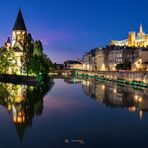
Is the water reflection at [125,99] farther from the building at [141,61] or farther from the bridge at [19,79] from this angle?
the building at [141,61]

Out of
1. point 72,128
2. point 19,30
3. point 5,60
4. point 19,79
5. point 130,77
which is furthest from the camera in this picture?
point 19,30

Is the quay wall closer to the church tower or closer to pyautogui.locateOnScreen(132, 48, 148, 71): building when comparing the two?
pyautogui.locateOnScreen(132, 48, 148, 71): building

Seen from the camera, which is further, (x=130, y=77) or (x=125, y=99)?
(x=130, y=77)

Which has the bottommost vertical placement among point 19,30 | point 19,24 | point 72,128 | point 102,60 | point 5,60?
point 72,128

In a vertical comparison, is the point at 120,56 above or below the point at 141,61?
above

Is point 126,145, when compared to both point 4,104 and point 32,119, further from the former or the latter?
point 4,104

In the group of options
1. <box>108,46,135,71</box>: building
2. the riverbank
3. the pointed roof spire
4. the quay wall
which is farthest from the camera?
<box>108,46,135,71</box>: building

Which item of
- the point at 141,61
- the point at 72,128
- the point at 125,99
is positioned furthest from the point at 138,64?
the point at 72,128

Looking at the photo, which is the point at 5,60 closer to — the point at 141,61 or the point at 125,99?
the point at 125,99

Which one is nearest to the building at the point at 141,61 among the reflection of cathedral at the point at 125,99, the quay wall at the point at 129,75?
the quay wall at the point at 129,75

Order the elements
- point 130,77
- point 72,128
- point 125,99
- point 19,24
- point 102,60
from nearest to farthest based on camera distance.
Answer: point 72,128, point 125,99, point 130,77, point 19,24, point 102,60

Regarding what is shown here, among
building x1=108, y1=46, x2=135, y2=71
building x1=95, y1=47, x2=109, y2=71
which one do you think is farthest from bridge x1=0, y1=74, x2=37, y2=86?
building x1=95, y1=47, x2=109, y2=71

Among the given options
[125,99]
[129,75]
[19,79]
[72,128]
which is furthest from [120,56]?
[72,128]

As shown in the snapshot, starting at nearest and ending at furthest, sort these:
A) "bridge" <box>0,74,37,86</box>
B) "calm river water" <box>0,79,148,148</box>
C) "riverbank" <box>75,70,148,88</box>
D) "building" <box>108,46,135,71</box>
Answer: "calm river water" <box>0,79,148,148</box> → "bridge" <box>0,74,37,86</box> → "riverbank" <box>75,70,148,88</box> → "building" <box>108,46,135,71</box>
